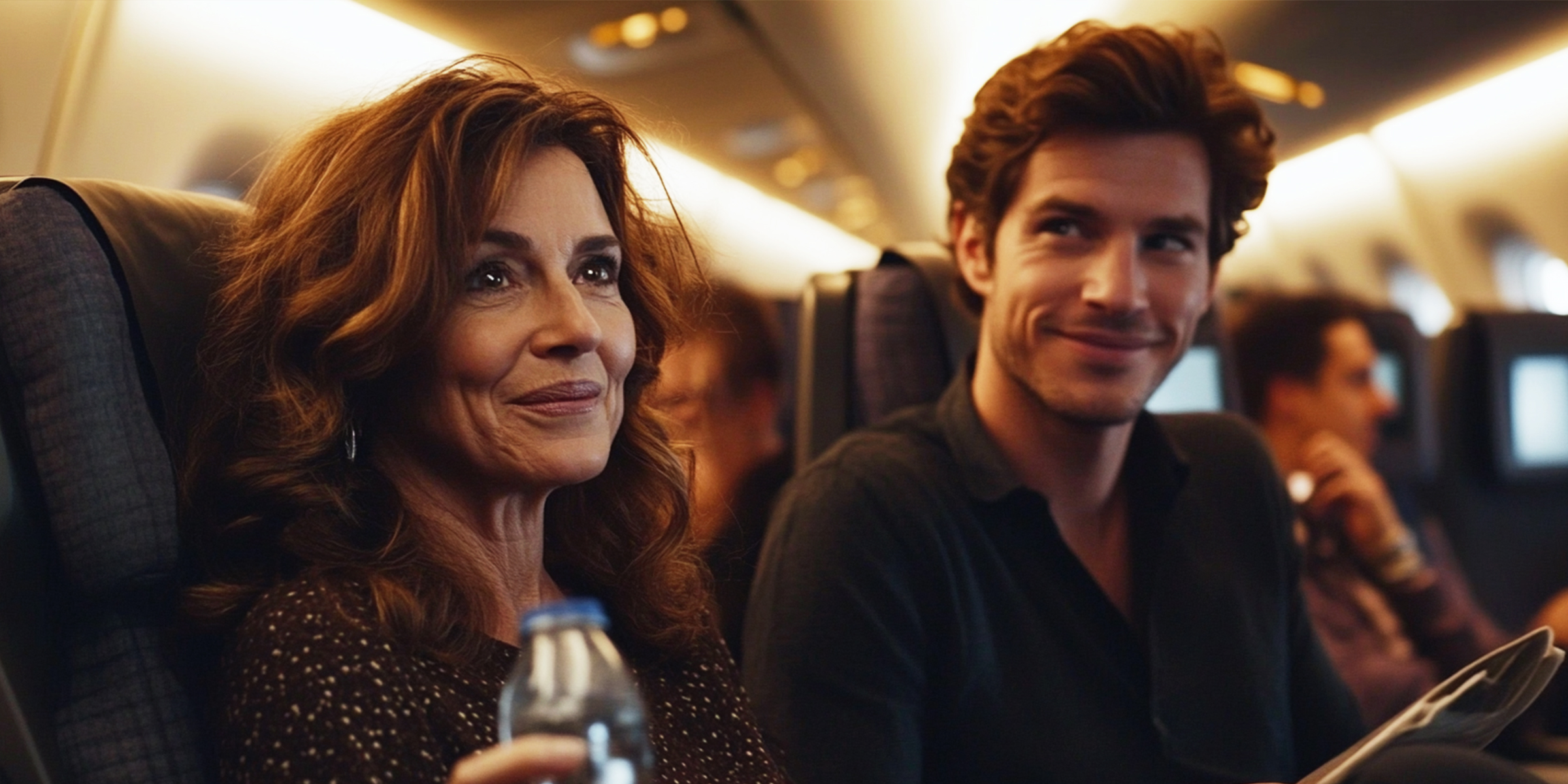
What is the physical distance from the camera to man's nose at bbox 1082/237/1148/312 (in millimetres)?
2141

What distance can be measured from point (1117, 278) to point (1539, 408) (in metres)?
3.07

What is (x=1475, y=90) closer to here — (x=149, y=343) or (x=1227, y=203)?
(x=1227, y=203)

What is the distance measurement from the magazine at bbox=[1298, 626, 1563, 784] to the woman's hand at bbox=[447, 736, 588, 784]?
2.57 feet

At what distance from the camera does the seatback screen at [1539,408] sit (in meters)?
4.60

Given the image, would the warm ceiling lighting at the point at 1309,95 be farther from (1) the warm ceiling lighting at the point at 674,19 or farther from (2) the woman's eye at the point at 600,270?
(2) the woman's eye at the point at 600,270

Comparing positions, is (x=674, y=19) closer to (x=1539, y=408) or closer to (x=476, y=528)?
(x=1539, y=408)

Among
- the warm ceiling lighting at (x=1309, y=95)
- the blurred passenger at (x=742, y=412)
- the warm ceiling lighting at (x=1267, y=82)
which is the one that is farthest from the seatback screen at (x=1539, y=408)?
the warm ceiling lighting at (x=1309, y=95)

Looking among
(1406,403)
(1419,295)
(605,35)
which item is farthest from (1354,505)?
(1419,295)

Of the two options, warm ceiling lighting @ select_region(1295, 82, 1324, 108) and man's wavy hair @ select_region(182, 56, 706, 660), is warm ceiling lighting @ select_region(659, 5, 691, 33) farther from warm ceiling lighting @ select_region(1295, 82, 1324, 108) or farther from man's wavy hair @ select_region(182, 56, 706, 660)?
man's wavy hair @ select_region(182, 56, 706, 660)

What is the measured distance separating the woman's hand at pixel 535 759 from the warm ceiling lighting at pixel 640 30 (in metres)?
4.36

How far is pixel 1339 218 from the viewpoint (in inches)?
366

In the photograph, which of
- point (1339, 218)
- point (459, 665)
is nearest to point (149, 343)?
point (459, 665)

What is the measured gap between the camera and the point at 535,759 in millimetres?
876

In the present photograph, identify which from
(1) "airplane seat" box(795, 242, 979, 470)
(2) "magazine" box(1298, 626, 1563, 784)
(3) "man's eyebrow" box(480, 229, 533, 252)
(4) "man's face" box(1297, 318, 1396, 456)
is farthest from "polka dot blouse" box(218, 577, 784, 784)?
(4) "man's face" box(1297, 318, 1396, 456)
